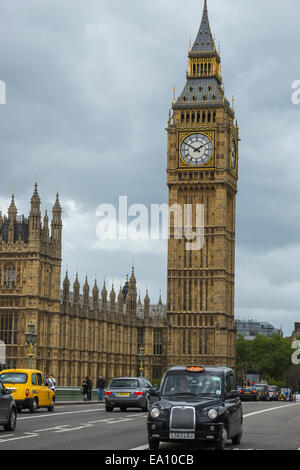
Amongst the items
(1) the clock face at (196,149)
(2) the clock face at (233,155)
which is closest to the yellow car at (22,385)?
(1) the clock face at (196,149)

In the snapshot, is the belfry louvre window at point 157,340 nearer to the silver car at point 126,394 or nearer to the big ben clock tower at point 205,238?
the big ben clock tower at point 205,238

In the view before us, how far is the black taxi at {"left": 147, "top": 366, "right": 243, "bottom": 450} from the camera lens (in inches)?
715

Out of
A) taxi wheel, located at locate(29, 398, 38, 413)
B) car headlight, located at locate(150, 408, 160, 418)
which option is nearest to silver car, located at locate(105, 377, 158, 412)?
taxi wheel, located at locate(29, 398, 38, 413)

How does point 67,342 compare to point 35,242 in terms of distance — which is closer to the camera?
point 35,242

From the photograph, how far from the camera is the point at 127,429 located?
24828mm

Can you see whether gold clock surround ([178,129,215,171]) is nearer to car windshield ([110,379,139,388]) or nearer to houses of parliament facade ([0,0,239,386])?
houses of parliament facade ([0,0,239,386])

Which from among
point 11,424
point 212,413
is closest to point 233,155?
point 11,424

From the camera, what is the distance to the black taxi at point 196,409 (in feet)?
59.6

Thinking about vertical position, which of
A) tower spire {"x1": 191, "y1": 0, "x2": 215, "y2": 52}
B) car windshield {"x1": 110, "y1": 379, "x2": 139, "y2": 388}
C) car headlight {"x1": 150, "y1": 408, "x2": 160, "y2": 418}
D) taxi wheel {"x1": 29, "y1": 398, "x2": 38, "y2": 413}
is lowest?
taxi wheel {"x1": 29, "y1": 398, "x2": 38, "y2": 413}

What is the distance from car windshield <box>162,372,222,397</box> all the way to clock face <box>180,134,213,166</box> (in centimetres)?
8449

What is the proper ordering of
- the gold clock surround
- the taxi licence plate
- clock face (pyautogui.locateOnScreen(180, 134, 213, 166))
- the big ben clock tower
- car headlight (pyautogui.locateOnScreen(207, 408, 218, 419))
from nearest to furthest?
the taxi licence plate → car headlight (pyautogui.locateOnScreen(207, 408, 218, 419)) → the big ben clock tower → the gold clock surround → clock face (pyautogui.locateOnScreen(180, 134, 213, 166))

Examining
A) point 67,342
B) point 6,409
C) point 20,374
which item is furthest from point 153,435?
point 67,342
